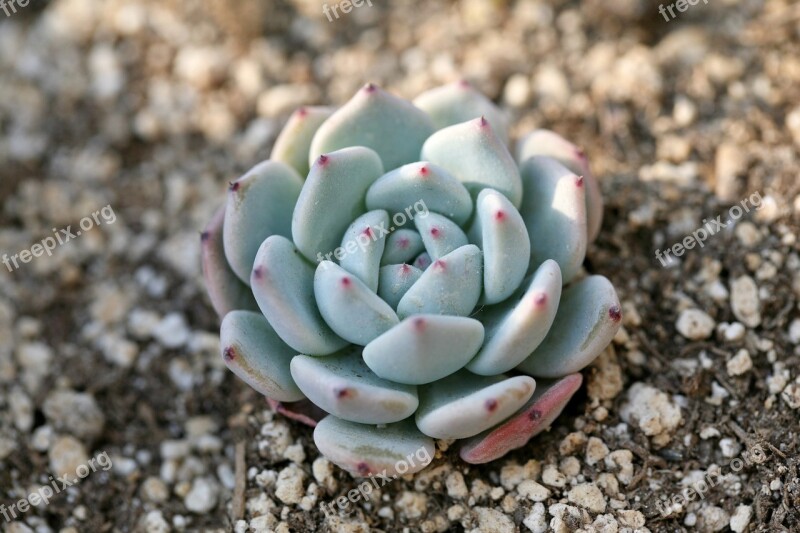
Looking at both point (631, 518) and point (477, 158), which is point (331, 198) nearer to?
point (477, 158)

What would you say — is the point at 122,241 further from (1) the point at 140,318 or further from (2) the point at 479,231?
(2) the point at 479,231

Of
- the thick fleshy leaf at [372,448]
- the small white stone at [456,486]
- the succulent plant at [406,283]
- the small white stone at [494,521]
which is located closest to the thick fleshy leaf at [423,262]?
the succulent plant at [406,283]

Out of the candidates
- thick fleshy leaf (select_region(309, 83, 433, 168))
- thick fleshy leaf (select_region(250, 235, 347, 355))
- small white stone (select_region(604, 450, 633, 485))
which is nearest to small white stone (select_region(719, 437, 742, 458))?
small white stone (select_region(604, 450, 633, 485))

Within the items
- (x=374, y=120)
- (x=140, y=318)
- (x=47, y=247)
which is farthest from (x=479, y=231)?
(x=47, y=247)

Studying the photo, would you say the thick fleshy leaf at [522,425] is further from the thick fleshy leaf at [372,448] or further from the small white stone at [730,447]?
the small white stone at [730,447]

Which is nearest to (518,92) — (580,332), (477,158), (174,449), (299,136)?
(477,158)

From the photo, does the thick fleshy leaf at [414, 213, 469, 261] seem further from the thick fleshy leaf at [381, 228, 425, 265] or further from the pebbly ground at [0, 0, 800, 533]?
the pebbly ground at [0, 0, 800, 533]
